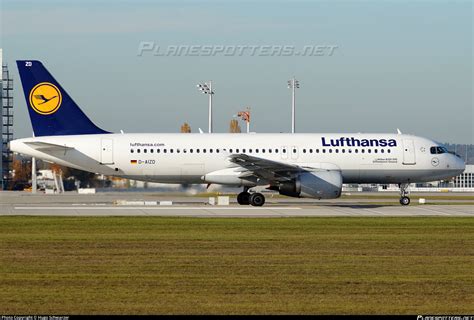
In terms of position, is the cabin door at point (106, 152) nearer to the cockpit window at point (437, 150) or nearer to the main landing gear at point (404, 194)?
the main landing gear at point (404, 194)

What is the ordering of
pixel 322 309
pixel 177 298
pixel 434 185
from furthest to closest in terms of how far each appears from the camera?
pixel 434 185 < pixel 177 298 < pixel 322 309

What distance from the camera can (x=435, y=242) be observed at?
24906mm

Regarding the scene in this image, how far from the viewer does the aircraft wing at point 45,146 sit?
41.8 meters

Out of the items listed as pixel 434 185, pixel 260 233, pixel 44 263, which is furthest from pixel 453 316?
pixel 434 185

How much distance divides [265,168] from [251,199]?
2207 millimetres

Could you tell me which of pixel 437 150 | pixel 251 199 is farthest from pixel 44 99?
pixel 437 150

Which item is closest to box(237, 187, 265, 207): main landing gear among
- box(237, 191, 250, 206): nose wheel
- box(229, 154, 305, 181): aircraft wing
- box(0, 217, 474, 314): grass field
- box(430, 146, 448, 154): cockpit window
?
box(237, 191, 250, 206): nose wheel

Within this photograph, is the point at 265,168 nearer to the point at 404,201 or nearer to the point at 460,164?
the point at 404,201

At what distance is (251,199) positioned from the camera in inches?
1703

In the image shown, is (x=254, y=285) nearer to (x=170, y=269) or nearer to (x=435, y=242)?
(x=170, y=269)

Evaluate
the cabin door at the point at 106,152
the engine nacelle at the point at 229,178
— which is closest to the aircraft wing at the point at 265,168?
the engine nacelle at the point at 229,178

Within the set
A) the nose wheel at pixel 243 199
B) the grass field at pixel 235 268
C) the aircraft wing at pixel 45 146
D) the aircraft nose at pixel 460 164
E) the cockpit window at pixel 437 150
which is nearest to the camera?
the grass field at pixel 235 268

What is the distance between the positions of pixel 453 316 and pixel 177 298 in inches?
184

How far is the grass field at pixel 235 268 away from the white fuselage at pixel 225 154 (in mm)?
12171
